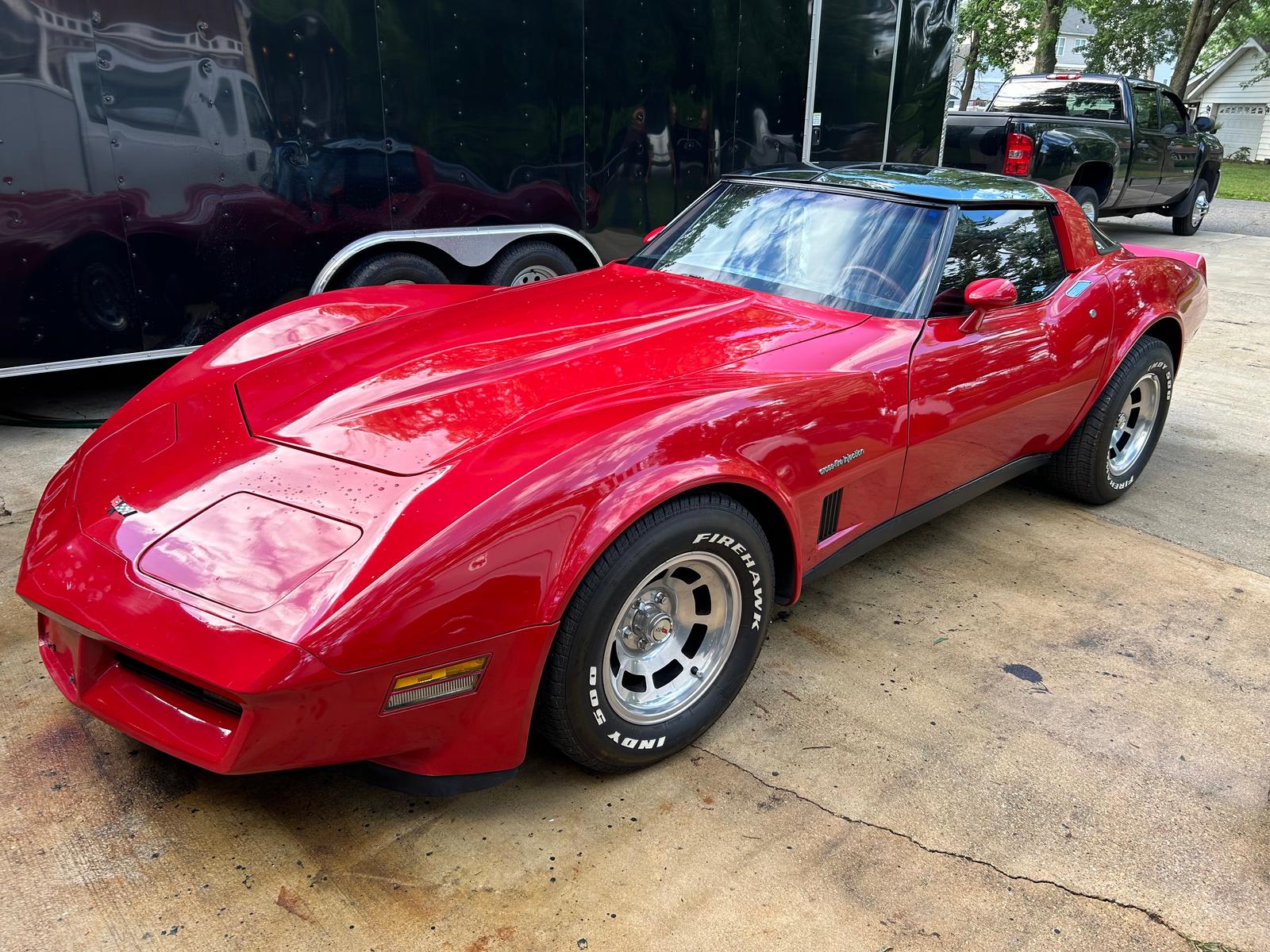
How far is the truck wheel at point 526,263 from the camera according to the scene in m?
5.67

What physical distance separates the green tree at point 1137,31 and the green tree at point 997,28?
17.8 ft

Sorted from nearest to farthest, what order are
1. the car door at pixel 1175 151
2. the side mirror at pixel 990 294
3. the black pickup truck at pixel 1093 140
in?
the side mirror at pixel 990 294, the black pickup truck at pixel 1093 140, the car door at pixel 1175 151

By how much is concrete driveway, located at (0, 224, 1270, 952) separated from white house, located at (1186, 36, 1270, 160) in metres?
46.3

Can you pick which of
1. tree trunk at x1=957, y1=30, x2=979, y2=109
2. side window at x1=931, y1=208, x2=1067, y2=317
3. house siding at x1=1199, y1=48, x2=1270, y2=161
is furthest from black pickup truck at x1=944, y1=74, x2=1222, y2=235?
house siding at x1=1199, y1=48, x2=1270, y2=161

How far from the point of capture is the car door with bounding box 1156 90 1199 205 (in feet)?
38.2

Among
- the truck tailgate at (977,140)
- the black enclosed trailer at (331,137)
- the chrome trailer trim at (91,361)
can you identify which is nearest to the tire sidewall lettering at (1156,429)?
the black enclosed trailer at (331,137)

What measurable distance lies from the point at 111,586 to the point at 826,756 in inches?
71.6

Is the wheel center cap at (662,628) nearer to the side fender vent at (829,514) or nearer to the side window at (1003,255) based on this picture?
the side fender vent at (829,514)

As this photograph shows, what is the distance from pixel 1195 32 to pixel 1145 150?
2377 centimetres

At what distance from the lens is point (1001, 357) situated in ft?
11.0

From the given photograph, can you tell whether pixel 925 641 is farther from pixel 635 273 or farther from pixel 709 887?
pixel 635 273

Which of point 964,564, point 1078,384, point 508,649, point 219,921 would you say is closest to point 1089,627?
point 964,564

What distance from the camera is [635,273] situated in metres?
3.63

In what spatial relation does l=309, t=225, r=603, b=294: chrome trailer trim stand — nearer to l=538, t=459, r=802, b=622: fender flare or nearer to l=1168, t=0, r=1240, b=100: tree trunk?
l=538, t=459, r=802, b=622: fender flare
